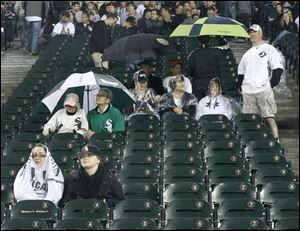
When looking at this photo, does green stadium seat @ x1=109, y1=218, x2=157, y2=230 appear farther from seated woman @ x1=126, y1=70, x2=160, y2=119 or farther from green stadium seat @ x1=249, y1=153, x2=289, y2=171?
seated woman @ x1=126, y1=70, x2=160, y2=119

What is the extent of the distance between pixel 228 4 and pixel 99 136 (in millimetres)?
12492

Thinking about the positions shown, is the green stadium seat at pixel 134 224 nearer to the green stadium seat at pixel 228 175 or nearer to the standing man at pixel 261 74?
the green stadium seat at pixel 228 175

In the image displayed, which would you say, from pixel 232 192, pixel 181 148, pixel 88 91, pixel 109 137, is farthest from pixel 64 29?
pixel 232 192

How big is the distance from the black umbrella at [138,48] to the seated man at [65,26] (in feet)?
21.3

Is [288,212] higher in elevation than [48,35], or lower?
lower

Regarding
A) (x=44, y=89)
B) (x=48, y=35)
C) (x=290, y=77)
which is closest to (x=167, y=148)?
(x=44, y=89)

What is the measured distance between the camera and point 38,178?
14531 mm

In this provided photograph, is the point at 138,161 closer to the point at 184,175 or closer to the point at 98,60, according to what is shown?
the point at 184,175

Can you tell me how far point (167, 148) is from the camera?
16.9 m

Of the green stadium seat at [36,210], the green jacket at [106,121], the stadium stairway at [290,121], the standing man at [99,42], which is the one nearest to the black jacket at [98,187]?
the green stadium seat at [36,210]

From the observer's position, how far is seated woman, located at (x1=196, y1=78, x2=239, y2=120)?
18.4 m

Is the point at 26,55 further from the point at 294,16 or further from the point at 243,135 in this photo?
the point at 243,135

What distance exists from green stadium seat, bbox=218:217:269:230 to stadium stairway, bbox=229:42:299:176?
5.40 metres

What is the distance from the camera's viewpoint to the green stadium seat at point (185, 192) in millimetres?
14742
